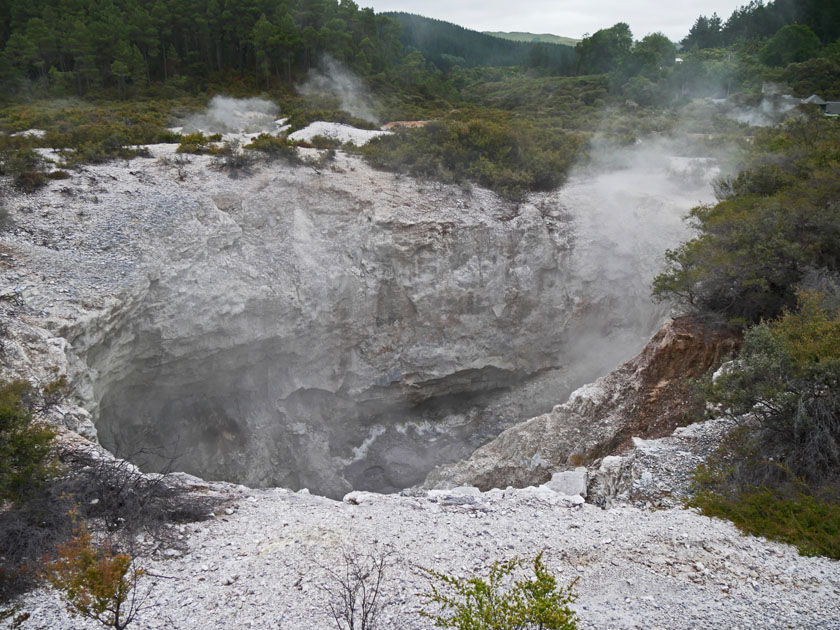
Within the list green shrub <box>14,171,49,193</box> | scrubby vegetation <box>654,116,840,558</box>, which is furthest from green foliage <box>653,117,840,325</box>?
green shrub <box>14,171,49,193</box>

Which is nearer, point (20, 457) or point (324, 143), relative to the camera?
point (20, 457)

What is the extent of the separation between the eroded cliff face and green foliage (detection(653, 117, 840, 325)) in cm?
310

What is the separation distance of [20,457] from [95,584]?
2763 mm

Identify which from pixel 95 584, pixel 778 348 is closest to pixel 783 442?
pixel 778 348

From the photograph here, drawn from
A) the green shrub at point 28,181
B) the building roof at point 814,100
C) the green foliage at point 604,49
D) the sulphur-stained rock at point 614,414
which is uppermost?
the green foliage at point 604,49

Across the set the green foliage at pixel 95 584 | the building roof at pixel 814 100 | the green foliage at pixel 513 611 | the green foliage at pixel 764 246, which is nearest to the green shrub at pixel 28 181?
the green foliage at pixel 95 584

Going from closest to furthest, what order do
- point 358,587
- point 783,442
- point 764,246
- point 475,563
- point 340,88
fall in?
point 358,587 → point 475,563 → point 783,442 → point 764,246 → point 340,88

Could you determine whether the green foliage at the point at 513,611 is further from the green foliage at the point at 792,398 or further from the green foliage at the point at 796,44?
the green foliage at the point at 796,44

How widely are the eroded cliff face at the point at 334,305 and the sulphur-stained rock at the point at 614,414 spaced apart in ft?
11.2

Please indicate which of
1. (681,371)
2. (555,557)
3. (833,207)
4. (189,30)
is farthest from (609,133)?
(189,30)

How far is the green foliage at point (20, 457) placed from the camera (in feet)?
18.6

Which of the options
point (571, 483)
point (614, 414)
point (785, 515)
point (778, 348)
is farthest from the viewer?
point (614, 414)

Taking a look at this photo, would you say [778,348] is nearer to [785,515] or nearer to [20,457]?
[785,515]

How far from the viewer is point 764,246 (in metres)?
9.78
